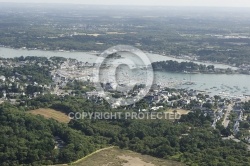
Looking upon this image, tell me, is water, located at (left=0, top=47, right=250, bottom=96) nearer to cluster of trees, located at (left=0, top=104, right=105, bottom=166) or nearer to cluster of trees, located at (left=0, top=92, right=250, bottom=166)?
cluster of trees, located at (left=0, top=92, right=250, bottom=166)

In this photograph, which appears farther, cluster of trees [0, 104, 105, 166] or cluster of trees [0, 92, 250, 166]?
cluster of trees [0, 92, 250, 166]

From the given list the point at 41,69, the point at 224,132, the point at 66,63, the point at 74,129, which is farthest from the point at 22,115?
the point at 66,63

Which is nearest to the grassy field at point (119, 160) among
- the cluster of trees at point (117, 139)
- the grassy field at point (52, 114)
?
the cluster of trees at point (117, 139)

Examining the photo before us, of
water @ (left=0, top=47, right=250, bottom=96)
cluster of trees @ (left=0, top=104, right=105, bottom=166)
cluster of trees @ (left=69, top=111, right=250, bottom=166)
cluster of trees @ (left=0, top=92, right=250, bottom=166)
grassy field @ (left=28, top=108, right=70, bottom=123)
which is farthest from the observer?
water @ (left=0, top=47, right=250, bottom=96)

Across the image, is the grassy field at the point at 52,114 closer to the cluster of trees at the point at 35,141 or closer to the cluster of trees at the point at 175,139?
the cluster of trees at the point at 175,139

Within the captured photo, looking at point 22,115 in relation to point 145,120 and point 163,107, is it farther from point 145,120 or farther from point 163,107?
point 163,107

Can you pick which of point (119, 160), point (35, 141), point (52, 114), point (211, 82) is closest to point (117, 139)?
point (119, 160)

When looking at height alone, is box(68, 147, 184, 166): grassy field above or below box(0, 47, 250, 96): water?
below

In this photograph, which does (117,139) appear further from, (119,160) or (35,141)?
(35,141)

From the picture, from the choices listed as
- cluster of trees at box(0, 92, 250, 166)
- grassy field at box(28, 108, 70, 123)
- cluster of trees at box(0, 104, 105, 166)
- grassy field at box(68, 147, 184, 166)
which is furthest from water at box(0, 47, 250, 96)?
cluster of trees at box(0, 104, 105, 166)
